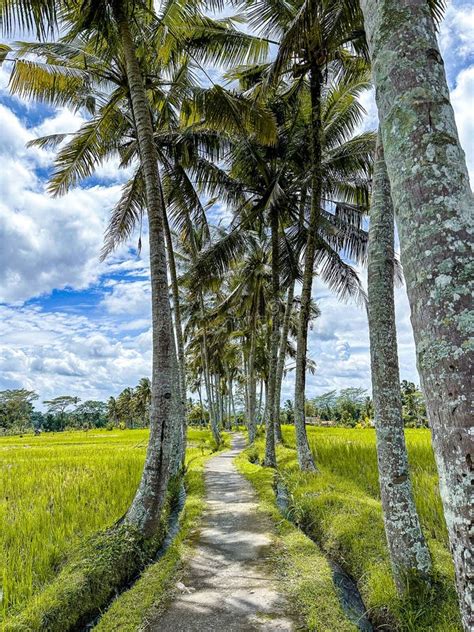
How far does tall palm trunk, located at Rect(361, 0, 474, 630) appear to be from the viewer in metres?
1.43

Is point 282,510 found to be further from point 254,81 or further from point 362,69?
point 254,81

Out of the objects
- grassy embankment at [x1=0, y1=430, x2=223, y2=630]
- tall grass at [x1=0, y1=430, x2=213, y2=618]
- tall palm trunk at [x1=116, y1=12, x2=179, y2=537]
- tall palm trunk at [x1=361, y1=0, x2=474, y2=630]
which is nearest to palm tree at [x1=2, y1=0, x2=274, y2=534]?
tall palm trunk at [x1=116, y1=12, x2=179, y2=537]

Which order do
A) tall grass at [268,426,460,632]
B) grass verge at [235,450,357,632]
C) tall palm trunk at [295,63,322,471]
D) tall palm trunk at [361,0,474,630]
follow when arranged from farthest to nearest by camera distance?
tall palm trunk at [295,63,322,471], grass verge at [235,450,357,632], tall grass at [268,426,460,632], tall palm trunk at [361,0,474,630]

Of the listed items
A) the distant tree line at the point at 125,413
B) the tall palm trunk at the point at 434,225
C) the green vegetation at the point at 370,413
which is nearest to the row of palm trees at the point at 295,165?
the tall palm trunk at the point at 434,225

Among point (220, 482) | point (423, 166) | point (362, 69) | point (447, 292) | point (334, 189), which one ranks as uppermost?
point (362, 69)

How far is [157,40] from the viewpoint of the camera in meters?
7.02

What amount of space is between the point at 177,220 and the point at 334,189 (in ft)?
14.0

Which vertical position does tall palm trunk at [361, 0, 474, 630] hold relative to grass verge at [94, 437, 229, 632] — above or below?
above

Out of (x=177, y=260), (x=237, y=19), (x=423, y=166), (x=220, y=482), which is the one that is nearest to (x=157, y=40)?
(x=237, y=19)

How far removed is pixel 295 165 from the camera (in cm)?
1114

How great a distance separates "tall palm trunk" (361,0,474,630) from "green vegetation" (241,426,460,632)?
200cm

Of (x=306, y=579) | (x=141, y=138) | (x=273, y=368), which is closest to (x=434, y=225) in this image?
(x=306, y=579)

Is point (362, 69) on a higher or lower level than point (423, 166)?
higher

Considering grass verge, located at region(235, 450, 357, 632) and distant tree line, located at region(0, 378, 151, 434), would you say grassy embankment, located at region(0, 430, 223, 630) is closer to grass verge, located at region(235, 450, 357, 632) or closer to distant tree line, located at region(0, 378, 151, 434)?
grass verge, located at region(235, 450, 357, 632)
